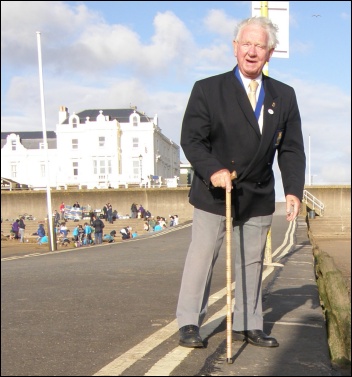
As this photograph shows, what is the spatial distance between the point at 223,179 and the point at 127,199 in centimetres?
4908

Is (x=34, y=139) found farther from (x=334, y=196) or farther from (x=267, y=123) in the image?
(x=267, y=123)

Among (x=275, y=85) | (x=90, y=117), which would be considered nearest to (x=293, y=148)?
(x=275, y=85)

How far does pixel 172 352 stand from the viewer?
11.9ft

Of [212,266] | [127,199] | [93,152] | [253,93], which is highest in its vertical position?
[93,152]

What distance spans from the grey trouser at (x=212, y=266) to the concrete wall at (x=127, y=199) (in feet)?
138

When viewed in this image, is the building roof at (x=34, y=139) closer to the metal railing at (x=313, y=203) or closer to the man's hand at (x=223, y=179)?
the metal railing at (x=313, y=203)

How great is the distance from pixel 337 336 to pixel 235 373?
0.76 metres

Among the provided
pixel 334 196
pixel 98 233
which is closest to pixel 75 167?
pixel 334 196

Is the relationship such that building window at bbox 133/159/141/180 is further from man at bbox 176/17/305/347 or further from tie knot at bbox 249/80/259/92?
tie knot at bbox 249/80/259/92

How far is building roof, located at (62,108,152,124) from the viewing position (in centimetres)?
8231

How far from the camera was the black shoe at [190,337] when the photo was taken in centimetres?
374

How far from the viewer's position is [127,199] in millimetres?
52531

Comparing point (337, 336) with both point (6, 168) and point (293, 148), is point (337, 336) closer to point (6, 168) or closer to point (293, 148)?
point (293, 148)

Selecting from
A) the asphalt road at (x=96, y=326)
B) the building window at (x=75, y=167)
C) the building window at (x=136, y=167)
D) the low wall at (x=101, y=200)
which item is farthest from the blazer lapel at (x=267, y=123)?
the building window at (x=136, y=167)
